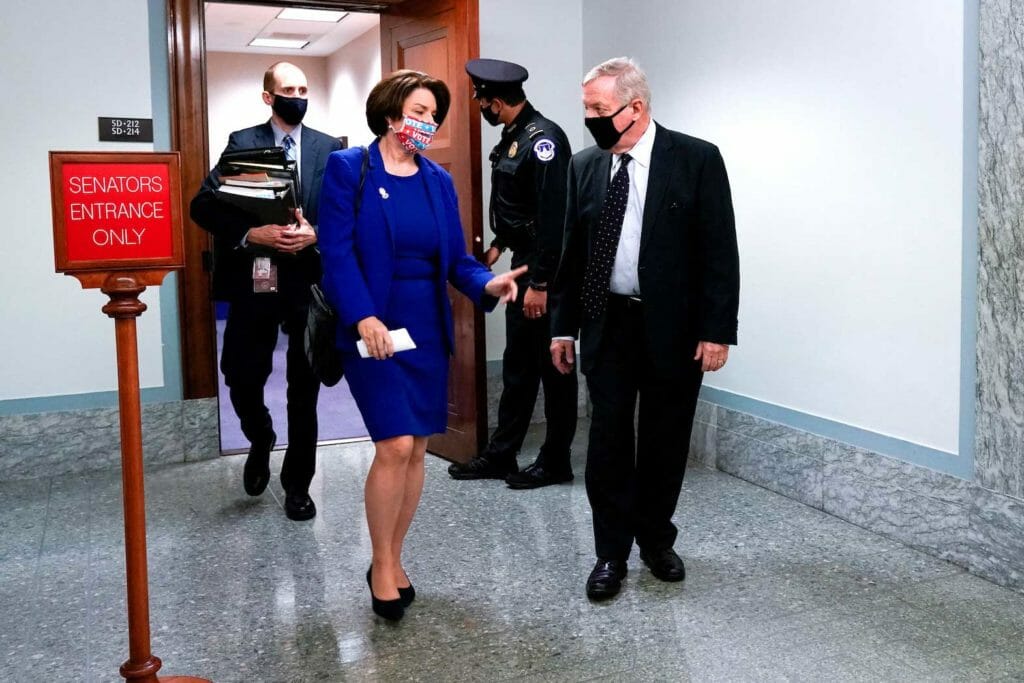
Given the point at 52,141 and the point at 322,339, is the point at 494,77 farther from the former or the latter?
the point at 52,141

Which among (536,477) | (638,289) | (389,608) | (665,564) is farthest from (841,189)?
(389,608)

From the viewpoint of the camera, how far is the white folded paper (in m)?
2.65

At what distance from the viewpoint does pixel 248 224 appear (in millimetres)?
3621

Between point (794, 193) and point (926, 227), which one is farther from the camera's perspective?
point (794, 193)

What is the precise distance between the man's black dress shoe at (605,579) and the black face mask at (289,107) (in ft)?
6.30

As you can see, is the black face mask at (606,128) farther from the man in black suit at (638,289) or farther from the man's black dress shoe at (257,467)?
the man's black dress shoe at (257,467)

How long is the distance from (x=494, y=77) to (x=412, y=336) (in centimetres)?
172

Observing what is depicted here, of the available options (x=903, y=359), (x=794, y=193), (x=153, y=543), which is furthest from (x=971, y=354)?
(x=153, y=543)

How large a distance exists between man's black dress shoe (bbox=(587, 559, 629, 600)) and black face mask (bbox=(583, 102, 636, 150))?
1241 mm

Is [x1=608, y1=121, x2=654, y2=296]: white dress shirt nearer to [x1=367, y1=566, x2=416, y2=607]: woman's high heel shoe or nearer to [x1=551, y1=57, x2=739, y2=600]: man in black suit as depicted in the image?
[x1=551, y1=57, x2=739, y2=600]: man in black suit

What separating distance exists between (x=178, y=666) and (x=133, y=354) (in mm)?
890

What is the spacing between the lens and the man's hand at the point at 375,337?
8.63 feet

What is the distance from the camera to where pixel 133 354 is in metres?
2.17

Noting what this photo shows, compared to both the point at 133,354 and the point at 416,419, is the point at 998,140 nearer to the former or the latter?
the point at 416,419
